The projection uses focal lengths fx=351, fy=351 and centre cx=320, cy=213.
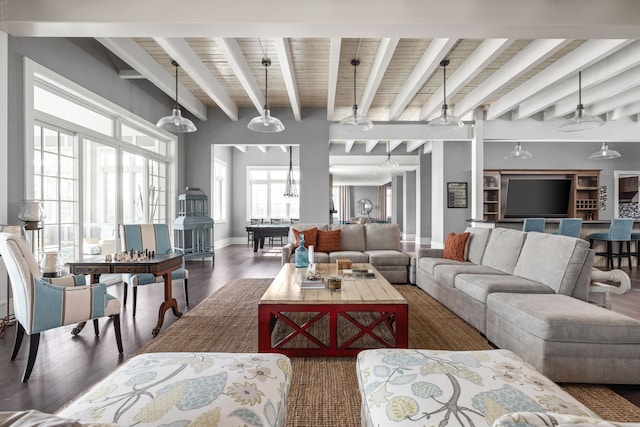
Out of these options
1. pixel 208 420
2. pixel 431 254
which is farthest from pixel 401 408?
pixel 431 254

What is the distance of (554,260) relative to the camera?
9.37ft

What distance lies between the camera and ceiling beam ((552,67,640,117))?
4.99 metres

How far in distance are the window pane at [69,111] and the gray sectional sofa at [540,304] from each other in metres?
4.65

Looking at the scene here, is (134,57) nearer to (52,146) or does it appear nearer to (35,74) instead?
(35,74)

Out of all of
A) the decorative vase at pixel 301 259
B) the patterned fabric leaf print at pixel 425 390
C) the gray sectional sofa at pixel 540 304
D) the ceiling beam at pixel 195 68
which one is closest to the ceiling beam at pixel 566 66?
the gray sectional sofa at pixel 540 304

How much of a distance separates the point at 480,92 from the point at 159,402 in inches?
247

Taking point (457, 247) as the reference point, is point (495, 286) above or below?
below

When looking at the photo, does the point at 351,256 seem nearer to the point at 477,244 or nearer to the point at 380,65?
the point at 477,244

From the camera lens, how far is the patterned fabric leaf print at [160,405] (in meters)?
0.98

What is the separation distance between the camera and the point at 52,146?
3.99m

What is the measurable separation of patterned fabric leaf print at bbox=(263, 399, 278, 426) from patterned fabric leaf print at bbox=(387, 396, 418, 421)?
1.19ft

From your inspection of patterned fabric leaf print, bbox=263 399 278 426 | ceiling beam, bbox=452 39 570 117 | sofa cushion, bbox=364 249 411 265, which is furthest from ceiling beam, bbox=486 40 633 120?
patterned fabric leaf print, bbox=263 399 278 426

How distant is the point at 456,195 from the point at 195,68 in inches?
264

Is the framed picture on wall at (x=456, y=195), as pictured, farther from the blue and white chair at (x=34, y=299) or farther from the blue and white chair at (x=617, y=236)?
the blue and white chair at (x=34, y=299)
